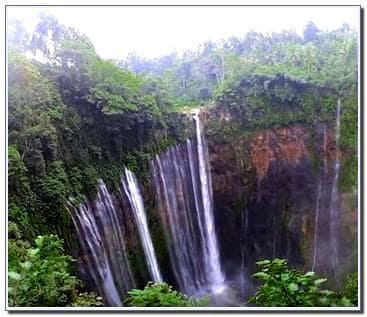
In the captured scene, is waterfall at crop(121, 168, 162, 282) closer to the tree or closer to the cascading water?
the cascading water

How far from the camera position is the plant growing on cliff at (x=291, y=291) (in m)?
2.92

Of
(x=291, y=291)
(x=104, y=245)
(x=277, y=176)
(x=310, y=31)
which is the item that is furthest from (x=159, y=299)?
(x=310, y=31)

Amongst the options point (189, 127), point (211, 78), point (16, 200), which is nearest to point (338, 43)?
point (211, 78)

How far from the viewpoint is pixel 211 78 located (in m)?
3.22

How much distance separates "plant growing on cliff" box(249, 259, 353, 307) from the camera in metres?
2.92

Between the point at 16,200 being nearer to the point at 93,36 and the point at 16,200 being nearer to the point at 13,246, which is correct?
the point at 13,246

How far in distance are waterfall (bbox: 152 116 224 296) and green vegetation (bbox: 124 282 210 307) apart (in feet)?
0.39

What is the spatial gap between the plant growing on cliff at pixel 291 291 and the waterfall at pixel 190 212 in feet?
0.92

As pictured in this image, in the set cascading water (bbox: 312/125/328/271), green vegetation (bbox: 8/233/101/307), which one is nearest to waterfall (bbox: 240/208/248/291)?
cascading water (bbox: 312/125/328/271)

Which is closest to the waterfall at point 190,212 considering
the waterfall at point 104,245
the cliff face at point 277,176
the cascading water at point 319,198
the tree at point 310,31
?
the cliff face at point 277,176

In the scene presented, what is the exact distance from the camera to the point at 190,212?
132 inches

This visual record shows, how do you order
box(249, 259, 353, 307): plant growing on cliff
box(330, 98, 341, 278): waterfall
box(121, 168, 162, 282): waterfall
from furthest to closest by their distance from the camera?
box(121, 168, 162, 282): waterfall
box(330, 98, 341, 278): waterfall
box(249, 259, 353, 307): plant growing on cliff

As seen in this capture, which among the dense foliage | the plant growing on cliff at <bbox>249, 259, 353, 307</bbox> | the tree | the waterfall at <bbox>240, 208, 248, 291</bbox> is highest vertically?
the tree

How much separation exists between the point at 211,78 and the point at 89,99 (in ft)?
2.31
